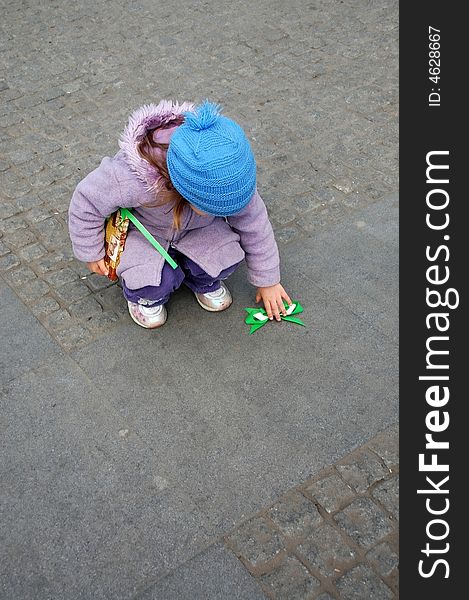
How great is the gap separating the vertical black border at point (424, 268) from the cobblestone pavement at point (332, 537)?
64 millimetres

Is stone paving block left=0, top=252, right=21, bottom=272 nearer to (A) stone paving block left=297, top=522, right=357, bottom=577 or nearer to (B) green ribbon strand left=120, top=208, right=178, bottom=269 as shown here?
(B) green ribbon strand left=120, top=208, right=178, bottom=269

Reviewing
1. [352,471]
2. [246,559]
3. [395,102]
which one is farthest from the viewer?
[395,102]

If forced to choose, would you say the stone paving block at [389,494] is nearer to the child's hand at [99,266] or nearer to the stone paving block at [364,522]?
the stone paving block at [364,522]

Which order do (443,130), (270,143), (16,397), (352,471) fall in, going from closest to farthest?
1. (352,471)
2. (16,397)
3. (443,130)
4. (270,143)

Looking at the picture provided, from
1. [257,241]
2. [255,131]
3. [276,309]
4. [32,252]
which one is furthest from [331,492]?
[255,131]

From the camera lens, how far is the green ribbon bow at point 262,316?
363 centimetres

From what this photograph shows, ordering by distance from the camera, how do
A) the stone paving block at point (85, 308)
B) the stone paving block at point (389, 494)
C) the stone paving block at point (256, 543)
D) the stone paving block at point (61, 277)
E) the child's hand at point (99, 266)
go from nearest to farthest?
the stone paving block at point (256, 543) → the stone paving block at point (389, 494) → the child's hand at point (99, 266) → the stone paving block at point (85, 308) → the stone paving block at point (61, 277)

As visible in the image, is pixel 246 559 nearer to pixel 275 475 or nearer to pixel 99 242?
pixel 275 475

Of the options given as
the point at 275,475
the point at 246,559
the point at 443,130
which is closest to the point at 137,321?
the point at 275,475

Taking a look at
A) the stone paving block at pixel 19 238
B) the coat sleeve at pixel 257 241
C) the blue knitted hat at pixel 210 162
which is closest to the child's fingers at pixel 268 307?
the coat sleeve at pixel 257 241

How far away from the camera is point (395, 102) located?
514 cm

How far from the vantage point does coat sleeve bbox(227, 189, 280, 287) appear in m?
3.40

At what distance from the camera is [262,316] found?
3.66 metres

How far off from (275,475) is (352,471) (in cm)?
29
